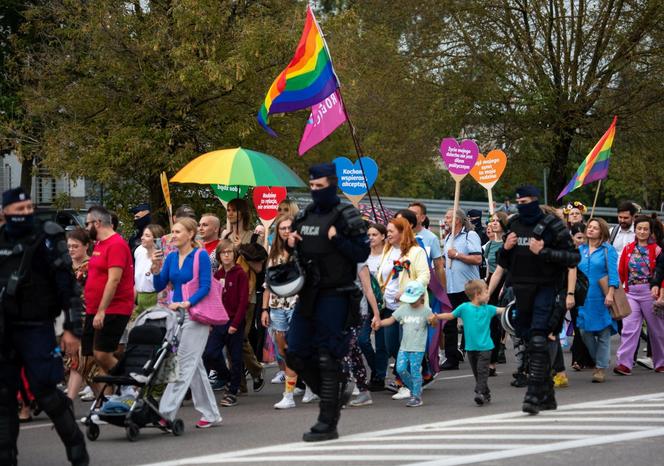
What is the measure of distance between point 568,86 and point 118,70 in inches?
398

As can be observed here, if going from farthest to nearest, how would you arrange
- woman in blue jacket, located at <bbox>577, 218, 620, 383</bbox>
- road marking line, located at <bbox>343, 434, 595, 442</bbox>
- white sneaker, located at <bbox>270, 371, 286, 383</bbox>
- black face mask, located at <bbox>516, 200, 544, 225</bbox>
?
white sneaker, located at <bbox>270, 371, 286, 383</bbox> → woman in blue jacket, located at <bbox>577, 218, 620, 383</bbox> → black face mask, located at <bbox>516, 200, 544, 225</bbox> → road marking line, located at <bbox>343, 434, 595, 442</bbox>

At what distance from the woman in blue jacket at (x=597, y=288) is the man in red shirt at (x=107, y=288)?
5.25 metres

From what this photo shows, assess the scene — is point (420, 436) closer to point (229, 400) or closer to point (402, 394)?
point (402, 394)

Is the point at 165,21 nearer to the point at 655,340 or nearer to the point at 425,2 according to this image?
the point at 425,2

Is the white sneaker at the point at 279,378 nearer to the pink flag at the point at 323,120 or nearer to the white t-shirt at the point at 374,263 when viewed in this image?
the white t-shirt at the point at 374,263

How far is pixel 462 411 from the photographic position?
11.3m

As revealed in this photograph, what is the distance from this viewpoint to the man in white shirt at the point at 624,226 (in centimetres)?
1596

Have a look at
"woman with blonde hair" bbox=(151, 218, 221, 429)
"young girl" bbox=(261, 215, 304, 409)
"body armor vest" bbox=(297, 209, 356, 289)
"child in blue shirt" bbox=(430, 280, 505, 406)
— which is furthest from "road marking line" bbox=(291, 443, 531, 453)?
"young girl" bbox=(261, 215, 304, 409)

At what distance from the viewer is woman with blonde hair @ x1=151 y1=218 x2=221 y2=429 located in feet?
33.7

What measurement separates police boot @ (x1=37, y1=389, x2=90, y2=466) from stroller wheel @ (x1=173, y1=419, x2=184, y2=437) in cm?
174

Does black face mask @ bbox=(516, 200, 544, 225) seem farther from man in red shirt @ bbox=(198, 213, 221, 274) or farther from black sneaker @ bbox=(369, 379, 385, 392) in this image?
man in red shirt @ bbox=(198, 213, 221, 274)

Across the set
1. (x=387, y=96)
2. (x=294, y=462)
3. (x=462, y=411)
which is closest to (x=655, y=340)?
(x=462, y=411)

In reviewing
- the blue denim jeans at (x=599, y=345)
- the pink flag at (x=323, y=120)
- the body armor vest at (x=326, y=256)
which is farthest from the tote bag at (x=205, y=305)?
the pink flag at (x=323, y=120)

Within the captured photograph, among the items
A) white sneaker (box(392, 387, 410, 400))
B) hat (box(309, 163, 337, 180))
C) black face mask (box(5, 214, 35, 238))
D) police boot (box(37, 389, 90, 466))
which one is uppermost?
hat (box(309, 163, 337, 180))
